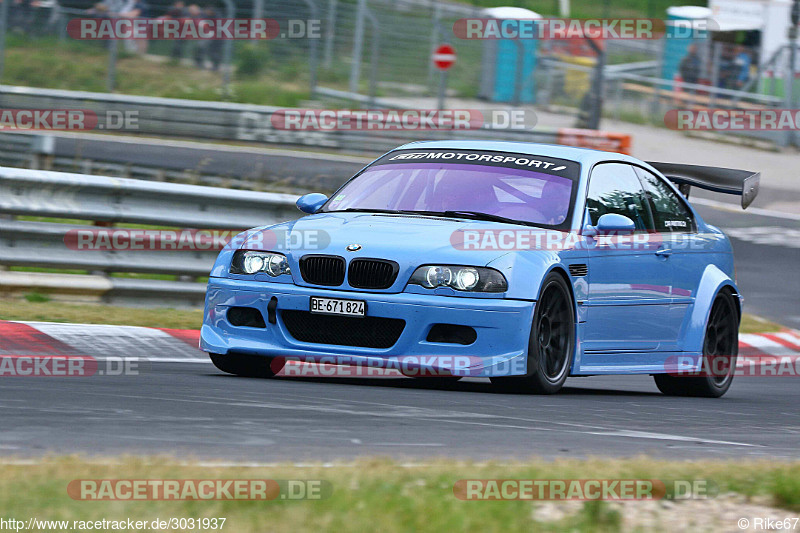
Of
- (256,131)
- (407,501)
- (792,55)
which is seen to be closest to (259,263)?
(407,501)

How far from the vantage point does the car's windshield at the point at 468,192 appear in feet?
26.0

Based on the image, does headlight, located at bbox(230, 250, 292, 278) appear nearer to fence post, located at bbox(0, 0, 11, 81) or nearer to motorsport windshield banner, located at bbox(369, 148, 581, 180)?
motorsport windshield banner, located at bbox(369, 148, 581, 180)

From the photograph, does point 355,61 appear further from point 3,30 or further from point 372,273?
point 372,273

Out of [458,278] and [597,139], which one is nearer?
[458,278]

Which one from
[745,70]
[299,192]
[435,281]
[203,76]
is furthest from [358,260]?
[745,70]

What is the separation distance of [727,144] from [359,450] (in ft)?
91.3

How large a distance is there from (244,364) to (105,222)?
327 centimetres

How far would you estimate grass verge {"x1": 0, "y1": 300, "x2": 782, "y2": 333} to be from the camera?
935 centimetres

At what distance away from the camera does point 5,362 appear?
7.60 meters

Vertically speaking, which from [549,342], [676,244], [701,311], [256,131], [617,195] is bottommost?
[256,131]

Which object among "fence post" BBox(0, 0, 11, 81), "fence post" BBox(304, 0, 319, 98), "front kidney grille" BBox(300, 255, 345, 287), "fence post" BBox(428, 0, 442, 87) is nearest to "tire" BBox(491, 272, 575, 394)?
"front kidney grille" BBox(300, 255, 345, 287)

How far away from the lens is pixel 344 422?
5703 millimetres

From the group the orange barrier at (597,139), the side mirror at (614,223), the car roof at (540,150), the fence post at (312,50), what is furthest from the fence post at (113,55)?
the side mirror at (614,223)

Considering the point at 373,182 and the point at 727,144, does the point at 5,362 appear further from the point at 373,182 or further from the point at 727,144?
the point at 727,144
